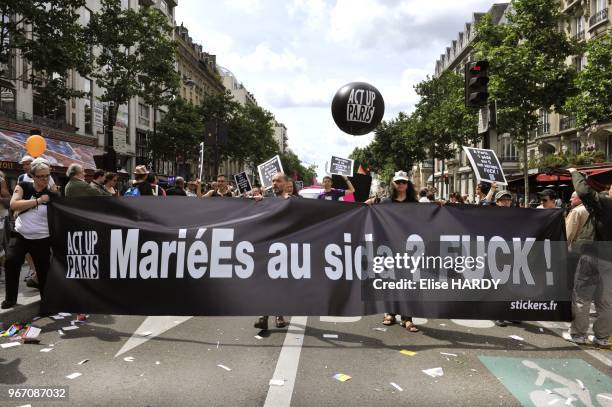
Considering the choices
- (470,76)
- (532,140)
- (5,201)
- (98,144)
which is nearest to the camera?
(5,201)

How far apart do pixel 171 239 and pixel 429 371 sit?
290cm

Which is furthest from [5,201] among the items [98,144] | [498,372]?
[98,144]

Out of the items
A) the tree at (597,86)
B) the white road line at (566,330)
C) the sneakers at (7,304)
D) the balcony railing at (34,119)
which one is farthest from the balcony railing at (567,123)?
the sneakers at (7,304)

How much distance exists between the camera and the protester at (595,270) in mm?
5262

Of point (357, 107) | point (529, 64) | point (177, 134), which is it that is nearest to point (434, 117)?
point (529, 64)

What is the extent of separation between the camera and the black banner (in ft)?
17.2

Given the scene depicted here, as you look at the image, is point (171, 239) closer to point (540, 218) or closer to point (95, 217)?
point (95, 217)

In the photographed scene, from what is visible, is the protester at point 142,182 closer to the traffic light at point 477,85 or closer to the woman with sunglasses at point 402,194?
the woman with sunglasses at point 402,194

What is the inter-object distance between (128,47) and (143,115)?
21279 millimetres

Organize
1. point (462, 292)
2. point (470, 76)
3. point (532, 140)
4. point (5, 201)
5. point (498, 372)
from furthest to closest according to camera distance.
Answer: point (532, 140)
point (470, 76)
point (5, 201)
point (462, 292)
point (498, 372)

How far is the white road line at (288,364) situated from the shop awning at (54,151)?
18.9m

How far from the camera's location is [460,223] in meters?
5.40

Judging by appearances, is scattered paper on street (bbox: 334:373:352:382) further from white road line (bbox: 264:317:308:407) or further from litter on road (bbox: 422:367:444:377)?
litter on road (bbox: 422:367:444:377)

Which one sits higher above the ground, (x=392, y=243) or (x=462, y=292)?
(x=392, y=243)
